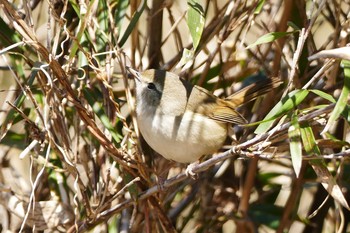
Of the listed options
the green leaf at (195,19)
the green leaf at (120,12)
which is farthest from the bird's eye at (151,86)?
the green leaf at (195,19)

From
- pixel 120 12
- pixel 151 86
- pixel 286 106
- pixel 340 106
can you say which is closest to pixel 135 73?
pixel 151 86

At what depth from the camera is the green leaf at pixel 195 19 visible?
6.51 ft

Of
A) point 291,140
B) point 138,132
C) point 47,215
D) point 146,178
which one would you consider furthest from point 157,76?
point 291,140

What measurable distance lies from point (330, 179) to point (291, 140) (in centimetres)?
19

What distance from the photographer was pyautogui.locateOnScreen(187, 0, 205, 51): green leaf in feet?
6.51

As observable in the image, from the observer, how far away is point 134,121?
7.61ft

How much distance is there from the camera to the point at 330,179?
1813 millimetres

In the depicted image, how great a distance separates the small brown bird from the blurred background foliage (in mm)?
58

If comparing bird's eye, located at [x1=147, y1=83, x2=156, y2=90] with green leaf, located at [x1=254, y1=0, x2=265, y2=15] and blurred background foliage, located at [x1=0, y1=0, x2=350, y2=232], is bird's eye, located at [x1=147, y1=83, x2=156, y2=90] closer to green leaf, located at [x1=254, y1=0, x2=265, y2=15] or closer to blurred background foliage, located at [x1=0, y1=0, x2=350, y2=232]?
blurred background foliage, located at [x1=0, y1=0, x2=350, y2=232]

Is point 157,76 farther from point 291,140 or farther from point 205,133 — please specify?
point 291,140

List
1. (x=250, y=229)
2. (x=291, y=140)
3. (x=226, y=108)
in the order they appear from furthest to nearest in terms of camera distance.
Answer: (x=250, y=229)
(x=226, y=108)
(x=291, y=140)

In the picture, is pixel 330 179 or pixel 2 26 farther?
pixel 2 26

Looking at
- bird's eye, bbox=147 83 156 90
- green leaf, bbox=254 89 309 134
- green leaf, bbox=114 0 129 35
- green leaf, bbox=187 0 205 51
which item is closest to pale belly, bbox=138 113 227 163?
bird's eye, bbox=147 83 156 90

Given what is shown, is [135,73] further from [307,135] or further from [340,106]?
[340,106]
